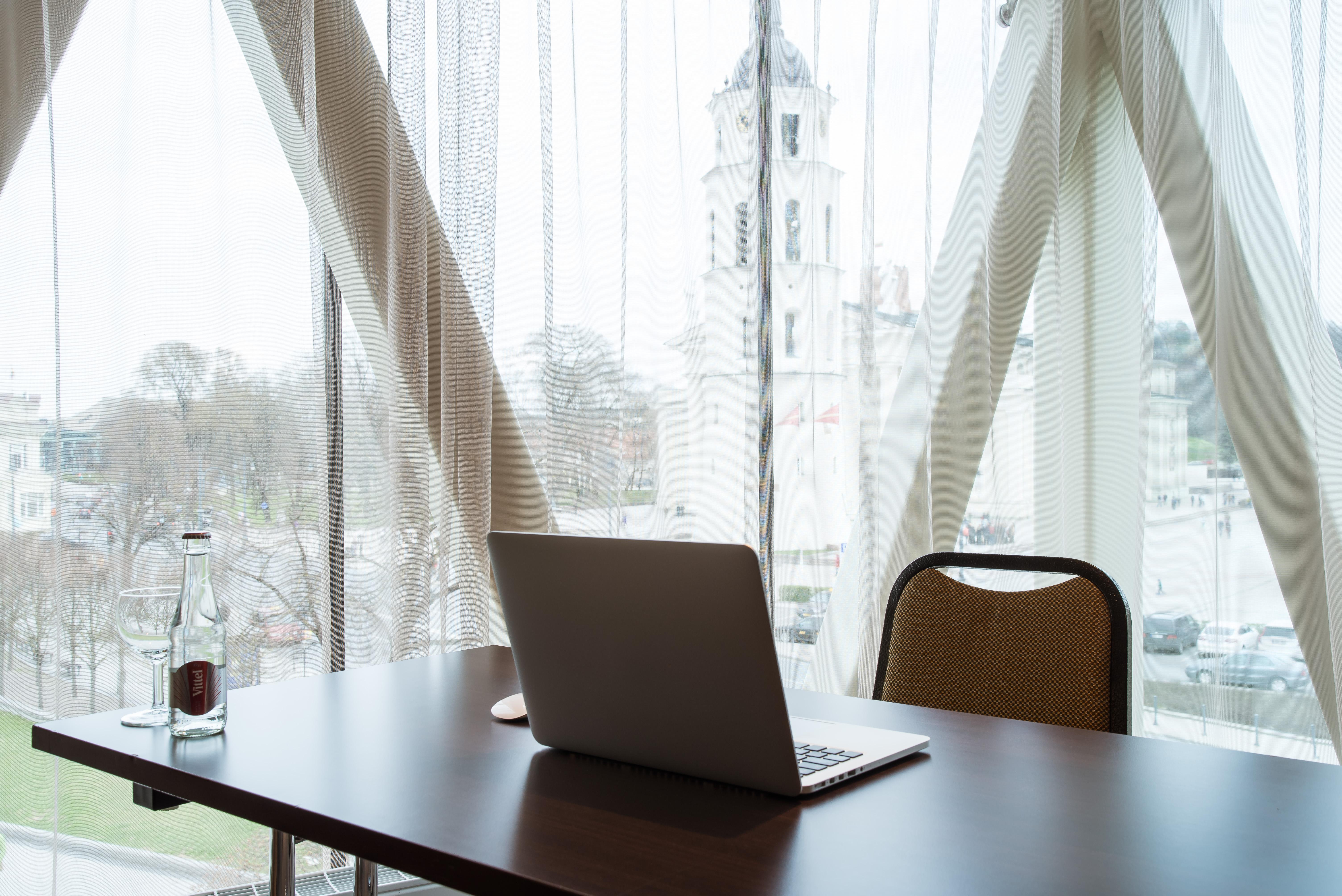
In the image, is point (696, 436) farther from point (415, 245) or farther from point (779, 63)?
point (779, 63)

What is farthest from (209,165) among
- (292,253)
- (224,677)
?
(224,677)

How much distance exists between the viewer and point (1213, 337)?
2.34m

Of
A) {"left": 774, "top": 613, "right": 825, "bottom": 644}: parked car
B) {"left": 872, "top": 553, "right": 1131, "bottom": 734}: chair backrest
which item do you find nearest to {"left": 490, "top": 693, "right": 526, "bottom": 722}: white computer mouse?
{"left": 872, "top": 553, "right": 1131, "bottom": 734}: chair backrest

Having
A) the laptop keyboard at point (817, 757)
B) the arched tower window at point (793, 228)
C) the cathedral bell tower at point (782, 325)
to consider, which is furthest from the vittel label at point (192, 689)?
the arched tower window at point (793, 228)

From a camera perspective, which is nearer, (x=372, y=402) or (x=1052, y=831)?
(x=1052, y=831)

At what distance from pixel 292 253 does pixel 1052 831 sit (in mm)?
2113

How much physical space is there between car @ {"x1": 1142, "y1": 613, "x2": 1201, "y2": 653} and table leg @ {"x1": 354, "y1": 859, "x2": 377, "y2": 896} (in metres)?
1.90

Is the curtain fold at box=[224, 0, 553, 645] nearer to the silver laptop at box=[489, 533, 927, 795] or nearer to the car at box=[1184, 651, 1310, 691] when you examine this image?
the silver laptop at box=[489, 533, 927, 795]

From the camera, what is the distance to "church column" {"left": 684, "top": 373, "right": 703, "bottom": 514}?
8.98ft

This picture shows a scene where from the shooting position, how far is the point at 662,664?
37.1 inches

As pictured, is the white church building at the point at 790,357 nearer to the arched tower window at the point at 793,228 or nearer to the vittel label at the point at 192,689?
the arched tower window at the point at 793,228

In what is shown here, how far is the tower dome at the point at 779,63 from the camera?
273 centimetres

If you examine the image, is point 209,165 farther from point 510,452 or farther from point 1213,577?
point 1213,577

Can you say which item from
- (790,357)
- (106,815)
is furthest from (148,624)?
(790,357)
